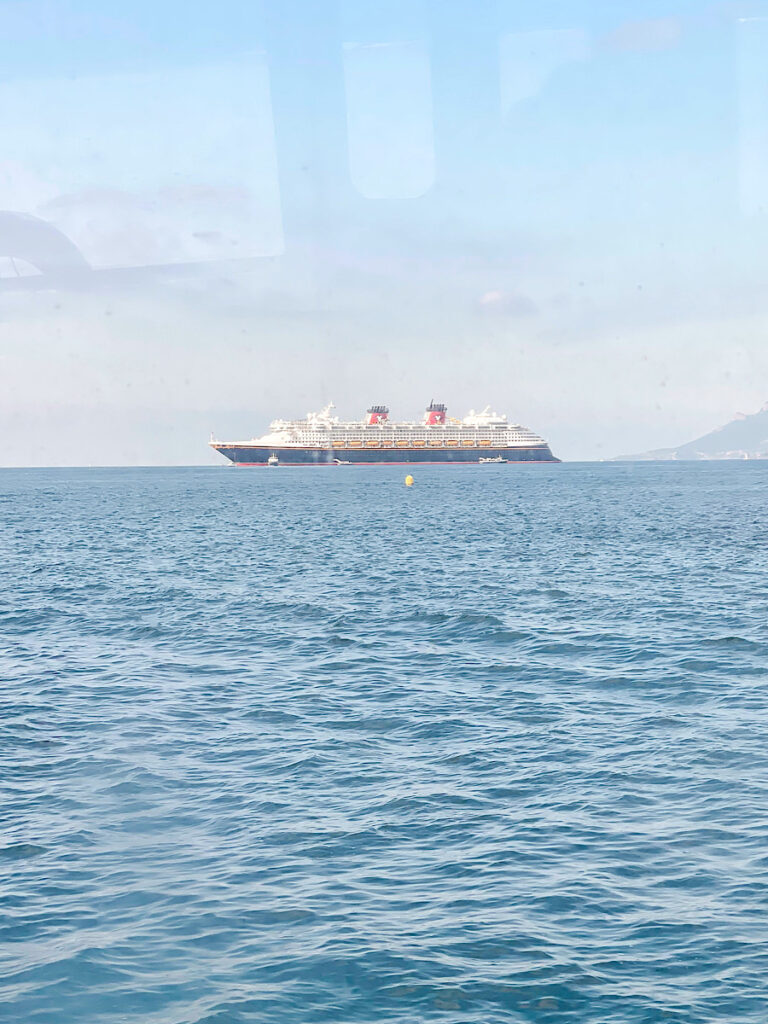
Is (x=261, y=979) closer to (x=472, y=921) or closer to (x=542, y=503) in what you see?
(x=472, y=921)

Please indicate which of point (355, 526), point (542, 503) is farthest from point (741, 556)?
point (542, 503)

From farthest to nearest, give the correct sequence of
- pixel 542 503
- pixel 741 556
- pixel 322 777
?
pixel 542 503
pixel 741 556
pixel 322 777

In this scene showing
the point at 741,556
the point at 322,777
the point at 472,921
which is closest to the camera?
the point at 472,921

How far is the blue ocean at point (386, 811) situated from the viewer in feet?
32.3

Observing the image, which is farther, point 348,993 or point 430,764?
point 430,764

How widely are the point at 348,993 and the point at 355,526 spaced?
204 feet

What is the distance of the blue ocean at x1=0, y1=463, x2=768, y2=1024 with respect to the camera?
9844 mm

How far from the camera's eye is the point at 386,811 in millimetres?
14312

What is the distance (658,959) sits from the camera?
10.2 metres

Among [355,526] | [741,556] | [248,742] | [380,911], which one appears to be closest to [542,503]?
[355,526]

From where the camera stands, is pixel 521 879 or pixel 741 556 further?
pixel 741 556

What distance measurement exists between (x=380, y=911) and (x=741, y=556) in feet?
132

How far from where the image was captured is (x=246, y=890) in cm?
1183

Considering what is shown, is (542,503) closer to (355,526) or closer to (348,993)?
(355,526)
